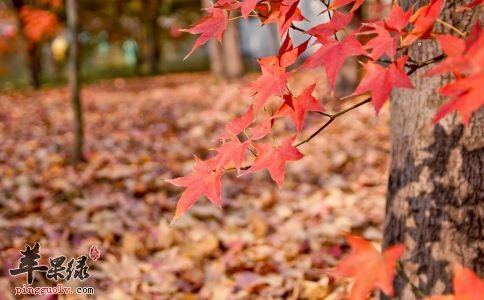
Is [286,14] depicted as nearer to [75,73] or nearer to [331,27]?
[331,27]

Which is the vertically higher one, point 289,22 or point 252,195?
point 289,22

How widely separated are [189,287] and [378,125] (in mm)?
3106

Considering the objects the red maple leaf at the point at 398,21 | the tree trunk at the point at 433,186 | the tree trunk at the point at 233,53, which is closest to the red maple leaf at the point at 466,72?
the red maple leaf at the point at 398,21

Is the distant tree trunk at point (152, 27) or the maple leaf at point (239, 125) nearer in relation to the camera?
the maple leaf at point (239, 125)

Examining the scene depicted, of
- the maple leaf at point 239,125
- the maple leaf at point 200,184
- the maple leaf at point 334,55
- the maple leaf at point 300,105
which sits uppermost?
the maple leaf at point 334,55

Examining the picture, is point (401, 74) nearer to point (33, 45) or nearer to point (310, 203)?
point (310, 203)

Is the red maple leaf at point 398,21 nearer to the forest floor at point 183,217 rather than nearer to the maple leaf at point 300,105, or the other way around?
the maple leaf at point 300,105

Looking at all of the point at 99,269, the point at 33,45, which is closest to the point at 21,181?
the point at 99,269

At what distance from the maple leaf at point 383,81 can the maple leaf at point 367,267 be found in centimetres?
28

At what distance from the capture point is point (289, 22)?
3.56 feet

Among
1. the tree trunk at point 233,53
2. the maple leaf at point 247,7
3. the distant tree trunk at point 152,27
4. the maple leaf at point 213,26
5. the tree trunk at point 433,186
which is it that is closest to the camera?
the maple leaf at point 247,7

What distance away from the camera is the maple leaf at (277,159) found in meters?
1.12

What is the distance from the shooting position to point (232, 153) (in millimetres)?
1169

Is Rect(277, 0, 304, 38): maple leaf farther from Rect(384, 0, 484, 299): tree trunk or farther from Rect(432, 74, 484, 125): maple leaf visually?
Rect(384, 0, 484, 299): tree trunk
